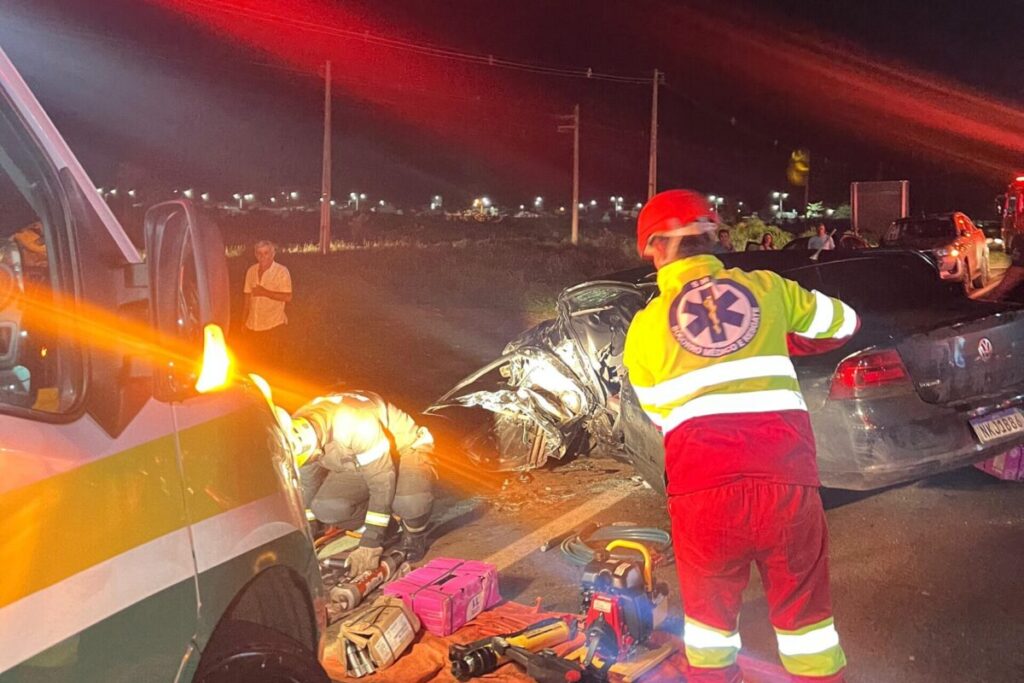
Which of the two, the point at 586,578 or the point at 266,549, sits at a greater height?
the point at 266,549

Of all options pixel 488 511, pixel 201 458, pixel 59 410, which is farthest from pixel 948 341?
pixel 59 410

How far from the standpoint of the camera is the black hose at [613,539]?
14.6ft

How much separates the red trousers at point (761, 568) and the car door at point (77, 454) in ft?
4.77

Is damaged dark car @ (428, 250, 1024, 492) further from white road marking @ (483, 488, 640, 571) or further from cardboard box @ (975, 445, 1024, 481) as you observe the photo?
cardboard box @ (975, 445, 1024, 481)

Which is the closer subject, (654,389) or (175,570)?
(175,570)

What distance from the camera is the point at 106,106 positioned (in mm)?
3133

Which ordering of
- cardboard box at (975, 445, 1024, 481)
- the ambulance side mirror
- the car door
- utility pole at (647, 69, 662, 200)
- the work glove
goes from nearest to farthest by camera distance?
1. the car door
2. the ambulance side mirror
3. the work glove
4. cardboard box at (975, 445, 1024, 481)
5. utility pole at (647, 69, 662, 200)

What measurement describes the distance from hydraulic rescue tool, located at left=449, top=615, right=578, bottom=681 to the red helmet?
63.3 inches

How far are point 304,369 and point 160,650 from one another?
8.97 m

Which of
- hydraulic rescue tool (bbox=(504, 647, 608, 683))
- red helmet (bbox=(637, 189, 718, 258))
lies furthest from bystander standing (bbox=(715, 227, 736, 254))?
hydraulic rescue tool (bbox=(504, 647, 608, 683))

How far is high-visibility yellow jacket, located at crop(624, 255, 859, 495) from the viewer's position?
2.62 m

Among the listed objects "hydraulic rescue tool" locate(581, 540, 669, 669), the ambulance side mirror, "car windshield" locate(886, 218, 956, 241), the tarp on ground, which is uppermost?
"car windshield" locate(886, 218, 956, 241)

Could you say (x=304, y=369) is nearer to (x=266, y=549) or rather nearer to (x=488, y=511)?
(x=488, y=511)

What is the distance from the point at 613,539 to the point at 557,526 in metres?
0.96
